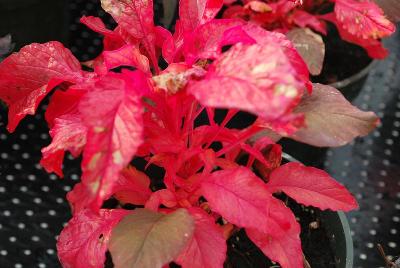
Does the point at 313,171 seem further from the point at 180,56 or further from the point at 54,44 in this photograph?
the point at 54,44

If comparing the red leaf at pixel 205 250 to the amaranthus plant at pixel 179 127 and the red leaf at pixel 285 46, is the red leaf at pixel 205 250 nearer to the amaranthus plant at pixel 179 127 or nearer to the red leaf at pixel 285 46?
the amaranthus plant at pixel 179 127

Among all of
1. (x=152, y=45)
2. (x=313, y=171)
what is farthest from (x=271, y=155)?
(x=152, y=45)

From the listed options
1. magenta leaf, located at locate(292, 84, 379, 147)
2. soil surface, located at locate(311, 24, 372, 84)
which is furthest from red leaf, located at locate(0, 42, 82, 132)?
soil surface, located at locate(311, 24, 372, 84)

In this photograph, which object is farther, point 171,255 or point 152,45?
point 152,45

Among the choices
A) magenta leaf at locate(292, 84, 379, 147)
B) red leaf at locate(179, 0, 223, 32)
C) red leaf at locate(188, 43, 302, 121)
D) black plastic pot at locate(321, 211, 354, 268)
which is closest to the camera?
red leaf at locate(188, 43, 302, 121)

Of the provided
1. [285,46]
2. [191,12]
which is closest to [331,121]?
[285,46]

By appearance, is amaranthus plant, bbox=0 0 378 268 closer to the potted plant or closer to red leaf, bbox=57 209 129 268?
red leaf, bbox=57 209 129 268
